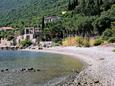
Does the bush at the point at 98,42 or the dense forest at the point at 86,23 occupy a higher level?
the dense forest at the point at 86,23

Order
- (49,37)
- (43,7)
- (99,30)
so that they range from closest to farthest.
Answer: (99,30) → (49,37) → (43,7)

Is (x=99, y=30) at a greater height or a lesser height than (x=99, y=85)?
greater

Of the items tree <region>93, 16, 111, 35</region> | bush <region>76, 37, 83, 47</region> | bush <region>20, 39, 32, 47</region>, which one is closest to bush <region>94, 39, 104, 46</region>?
bush <region>76, 37, 83, 47</region>

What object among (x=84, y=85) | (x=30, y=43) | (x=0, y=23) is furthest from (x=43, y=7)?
(x=84, y=85)

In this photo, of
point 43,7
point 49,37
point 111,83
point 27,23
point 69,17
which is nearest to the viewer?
point 111,83

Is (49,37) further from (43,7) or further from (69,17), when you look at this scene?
(43,7)

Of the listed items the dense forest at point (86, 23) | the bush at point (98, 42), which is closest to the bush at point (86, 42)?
the bush at point (98, 42)

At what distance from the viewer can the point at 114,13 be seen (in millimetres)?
104188

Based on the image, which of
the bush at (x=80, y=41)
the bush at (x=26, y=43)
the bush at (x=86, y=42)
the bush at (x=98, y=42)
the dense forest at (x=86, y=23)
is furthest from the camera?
the bush at (x=26, y=43)

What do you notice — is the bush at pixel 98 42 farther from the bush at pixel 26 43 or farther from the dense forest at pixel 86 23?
the bush at pixel 26 43

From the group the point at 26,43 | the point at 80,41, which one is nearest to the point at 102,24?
the point at 80,41

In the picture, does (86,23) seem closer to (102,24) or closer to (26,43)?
(102,24)

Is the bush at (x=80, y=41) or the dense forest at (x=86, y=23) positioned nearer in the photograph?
the bush at (x=80, y=41)

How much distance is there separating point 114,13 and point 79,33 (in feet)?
42.4
